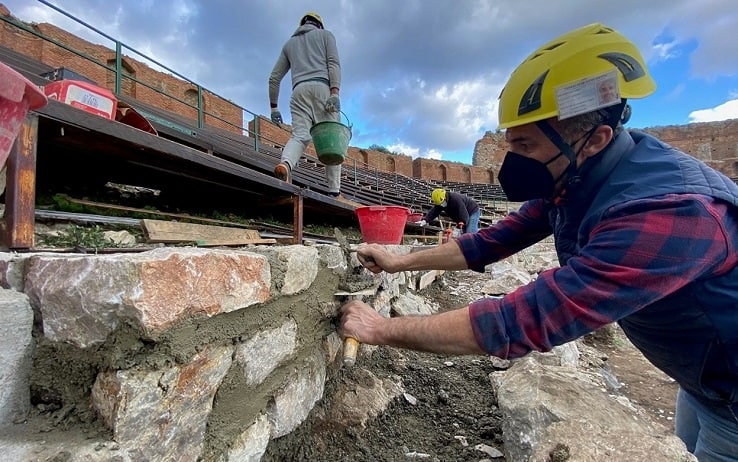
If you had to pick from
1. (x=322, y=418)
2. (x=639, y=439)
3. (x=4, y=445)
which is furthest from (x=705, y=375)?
(x=4, y=445)

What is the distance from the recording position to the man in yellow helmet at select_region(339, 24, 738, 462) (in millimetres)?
965

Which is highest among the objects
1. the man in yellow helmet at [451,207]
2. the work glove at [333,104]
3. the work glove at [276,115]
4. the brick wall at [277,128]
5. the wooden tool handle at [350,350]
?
the brick wall at [277,128]

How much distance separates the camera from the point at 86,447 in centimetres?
77

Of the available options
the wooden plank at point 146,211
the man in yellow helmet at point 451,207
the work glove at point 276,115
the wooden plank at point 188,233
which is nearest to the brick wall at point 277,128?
the man in yellow helmet at point 451,207

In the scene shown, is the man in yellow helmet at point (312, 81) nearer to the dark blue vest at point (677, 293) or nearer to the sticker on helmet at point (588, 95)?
the sticker on helmet at point (588, 95)

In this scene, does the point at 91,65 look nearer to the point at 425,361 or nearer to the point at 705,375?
the point at 425,361

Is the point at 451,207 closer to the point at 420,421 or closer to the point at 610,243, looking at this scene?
the point at 420,421

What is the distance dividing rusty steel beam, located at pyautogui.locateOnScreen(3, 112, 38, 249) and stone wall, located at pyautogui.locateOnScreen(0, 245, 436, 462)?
0.55 metres

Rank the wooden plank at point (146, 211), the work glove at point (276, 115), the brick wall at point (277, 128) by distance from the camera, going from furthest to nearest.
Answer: the brick wall at point (277, 128)
the work glove at point (276, 115)
the wooden plank at point (146, 211)

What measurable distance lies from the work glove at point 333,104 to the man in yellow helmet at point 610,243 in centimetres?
263

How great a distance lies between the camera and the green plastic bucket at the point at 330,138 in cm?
363

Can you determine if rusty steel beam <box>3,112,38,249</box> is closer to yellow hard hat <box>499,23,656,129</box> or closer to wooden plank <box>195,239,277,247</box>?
wooden plank <box>195,239,277,247</box>

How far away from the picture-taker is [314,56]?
388 cm

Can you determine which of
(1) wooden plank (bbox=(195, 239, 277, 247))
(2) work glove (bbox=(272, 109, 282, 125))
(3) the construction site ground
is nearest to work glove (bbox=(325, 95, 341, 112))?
(2) work glove (bbox=(272, 109, 282, 125))
